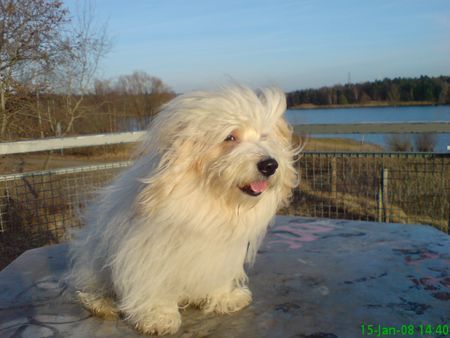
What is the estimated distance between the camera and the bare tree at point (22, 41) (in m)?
8.30

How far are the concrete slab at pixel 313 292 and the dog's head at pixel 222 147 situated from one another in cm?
53

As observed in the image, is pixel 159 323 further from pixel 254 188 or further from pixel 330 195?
pixel 330 195

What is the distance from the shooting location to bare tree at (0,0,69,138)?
8305mm

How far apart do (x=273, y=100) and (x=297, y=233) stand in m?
1.33

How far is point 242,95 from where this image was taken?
6.78 feet

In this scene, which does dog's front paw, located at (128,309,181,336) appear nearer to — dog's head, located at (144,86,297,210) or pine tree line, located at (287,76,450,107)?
dog's head, located at (144,86,297,210)

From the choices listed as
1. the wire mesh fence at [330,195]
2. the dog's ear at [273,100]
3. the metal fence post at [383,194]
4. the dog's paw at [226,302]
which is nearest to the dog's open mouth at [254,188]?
the dog's ear at [273,100]

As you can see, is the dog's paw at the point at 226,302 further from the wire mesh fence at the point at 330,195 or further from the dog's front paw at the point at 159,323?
the wire mesh fence at the point at 330,195

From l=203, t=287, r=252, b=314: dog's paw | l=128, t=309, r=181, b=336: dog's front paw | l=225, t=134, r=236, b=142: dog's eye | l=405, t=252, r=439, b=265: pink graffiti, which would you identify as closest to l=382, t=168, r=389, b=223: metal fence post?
l=405, t=252, r=439, b=265: pink graffiti

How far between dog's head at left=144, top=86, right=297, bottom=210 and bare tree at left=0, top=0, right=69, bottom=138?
6.81 metres

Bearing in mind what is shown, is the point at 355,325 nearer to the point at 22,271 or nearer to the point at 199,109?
the point at 199,109

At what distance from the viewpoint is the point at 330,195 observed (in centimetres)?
611

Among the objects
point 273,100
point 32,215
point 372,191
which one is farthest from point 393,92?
point 273,100

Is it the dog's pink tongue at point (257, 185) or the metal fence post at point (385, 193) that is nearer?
the dog's pink tongue at point (257, 185)
